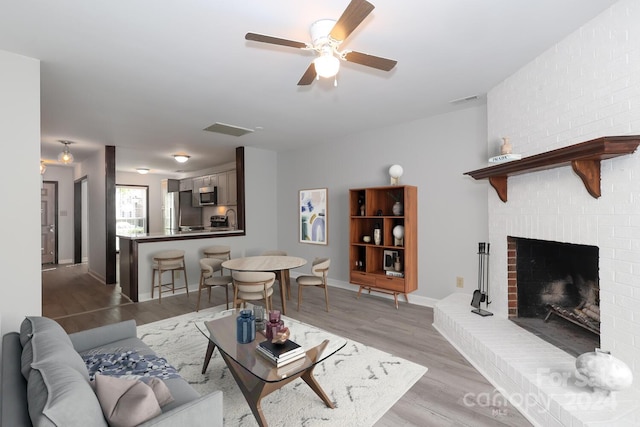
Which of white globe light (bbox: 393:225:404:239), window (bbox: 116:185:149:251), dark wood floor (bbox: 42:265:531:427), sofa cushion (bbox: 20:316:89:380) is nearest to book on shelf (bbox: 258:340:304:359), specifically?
dark wood floor (bbox: 42:265:531:427)

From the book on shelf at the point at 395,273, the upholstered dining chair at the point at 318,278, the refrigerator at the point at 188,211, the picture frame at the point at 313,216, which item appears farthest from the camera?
the refrigerator at the point at 188,211

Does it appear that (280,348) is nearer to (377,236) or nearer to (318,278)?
(318,278)

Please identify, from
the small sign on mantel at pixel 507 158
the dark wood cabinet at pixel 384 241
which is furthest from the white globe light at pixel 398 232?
the small sign on mantel at pixel 507 158

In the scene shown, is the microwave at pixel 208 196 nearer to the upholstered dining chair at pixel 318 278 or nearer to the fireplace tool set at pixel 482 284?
the upholstered dining chair at pixel 318 278

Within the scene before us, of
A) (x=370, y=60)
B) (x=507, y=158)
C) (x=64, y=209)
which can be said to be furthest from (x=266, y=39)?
(x=64, y=209)

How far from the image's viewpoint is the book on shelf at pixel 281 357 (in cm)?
183

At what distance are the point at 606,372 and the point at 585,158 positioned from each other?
1.30m

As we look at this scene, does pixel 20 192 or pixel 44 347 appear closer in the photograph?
pixel 44 347

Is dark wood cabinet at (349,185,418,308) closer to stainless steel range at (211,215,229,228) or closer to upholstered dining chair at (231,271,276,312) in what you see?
upholstered dining chair at (231,271,276,312)

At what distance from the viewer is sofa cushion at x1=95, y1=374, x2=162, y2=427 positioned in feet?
3.74

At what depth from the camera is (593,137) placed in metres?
2.10

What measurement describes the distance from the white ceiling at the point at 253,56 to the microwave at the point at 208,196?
10.8 feet

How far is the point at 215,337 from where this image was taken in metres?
2.24

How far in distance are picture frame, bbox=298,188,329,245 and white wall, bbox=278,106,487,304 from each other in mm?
168
